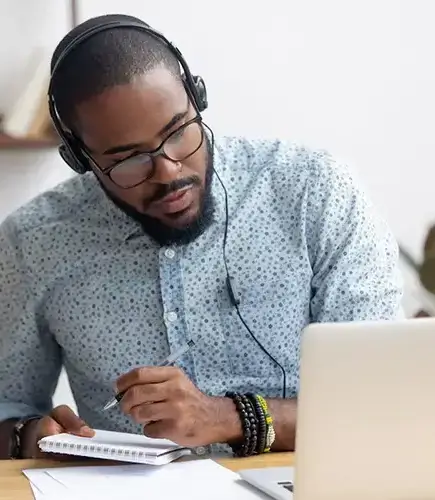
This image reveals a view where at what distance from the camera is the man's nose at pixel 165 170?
55.1 inches

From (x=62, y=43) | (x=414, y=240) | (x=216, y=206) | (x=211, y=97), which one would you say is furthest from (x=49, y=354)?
(x=414, y=240)

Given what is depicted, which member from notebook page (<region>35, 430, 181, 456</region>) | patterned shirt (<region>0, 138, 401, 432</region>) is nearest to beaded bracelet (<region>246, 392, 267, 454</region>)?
notebook page (<region>35, 430, 181, 456</region>)

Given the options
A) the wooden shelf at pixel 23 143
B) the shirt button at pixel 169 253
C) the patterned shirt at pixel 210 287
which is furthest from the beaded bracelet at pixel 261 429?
the wooden shelf at pixel 23 143

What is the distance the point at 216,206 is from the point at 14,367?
1.42 feet

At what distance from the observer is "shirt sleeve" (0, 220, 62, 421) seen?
1587 mm

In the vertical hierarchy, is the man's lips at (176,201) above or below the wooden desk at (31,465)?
above

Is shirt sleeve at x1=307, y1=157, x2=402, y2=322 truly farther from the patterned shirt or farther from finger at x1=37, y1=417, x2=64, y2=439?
finger at x1=37, y1=417, x2=64, y2=439

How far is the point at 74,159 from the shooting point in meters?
1.47

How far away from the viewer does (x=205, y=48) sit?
86.9 inches

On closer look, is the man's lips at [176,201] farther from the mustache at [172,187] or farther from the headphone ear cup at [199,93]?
the headphone ear cup at [199,93]

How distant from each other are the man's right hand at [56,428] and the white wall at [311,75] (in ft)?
2.83

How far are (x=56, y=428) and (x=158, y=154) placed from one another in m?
0.42

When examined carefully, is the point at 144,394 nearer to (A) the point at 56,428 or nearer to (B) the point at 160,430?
(B) the point at 160,430

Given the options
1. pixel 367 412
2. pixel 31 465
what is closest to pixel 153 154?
pixel 31 465
